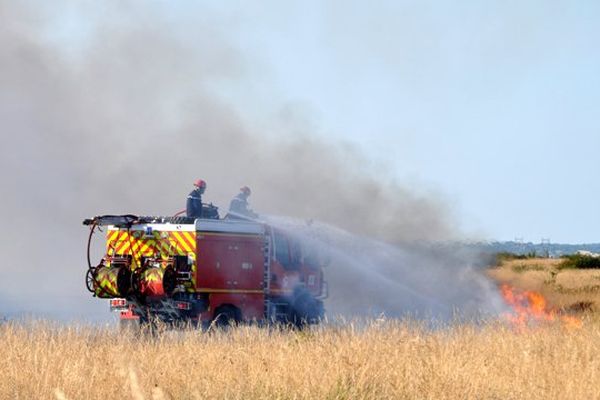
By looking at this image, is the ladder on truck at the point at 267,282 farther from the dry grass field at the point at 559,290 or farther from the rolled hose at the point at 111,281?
the dry grass field at the point at 559,290

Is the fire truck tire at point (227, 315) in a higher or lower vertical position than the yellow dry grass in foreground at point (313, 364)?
higher

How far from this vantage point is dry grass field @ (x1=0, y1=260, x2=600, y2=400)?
11.0m

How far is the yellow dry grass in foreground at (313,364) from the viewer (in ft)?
36.1

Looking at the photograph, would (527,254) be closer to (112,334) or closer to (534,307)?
(534,307)

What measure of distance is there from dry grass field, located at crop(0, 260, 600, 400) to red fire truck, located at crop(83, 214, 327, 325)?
426 centimetres

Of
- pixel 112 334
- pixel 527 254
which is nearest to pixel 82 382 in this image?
pixel 112 334

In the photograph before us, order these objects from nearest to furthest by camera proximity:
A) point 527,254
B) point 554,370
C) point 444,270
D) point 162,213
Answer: point 554,370 → point 444,270 → point 162,213 → point 527,254

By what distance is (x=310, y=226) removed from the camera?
25062 millimetres

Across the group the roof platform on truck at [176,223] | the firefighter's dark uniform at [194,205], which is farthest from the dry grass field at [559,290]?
the firefighter's dark uniform at [194,205]

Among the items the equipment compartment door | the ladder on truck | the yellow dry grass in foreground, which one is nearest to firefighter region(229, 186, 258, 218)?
the ladder on truck

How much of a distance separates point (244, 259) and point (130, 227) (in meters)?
2.45

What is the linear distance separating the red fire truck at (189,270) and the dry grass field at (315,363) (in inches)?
168

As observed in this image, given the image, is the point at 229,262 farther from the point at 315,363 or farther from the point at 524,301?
the point at 315,363

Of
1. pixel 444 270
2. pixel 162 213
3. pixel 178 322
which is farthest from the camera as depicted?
pixel 162 213
